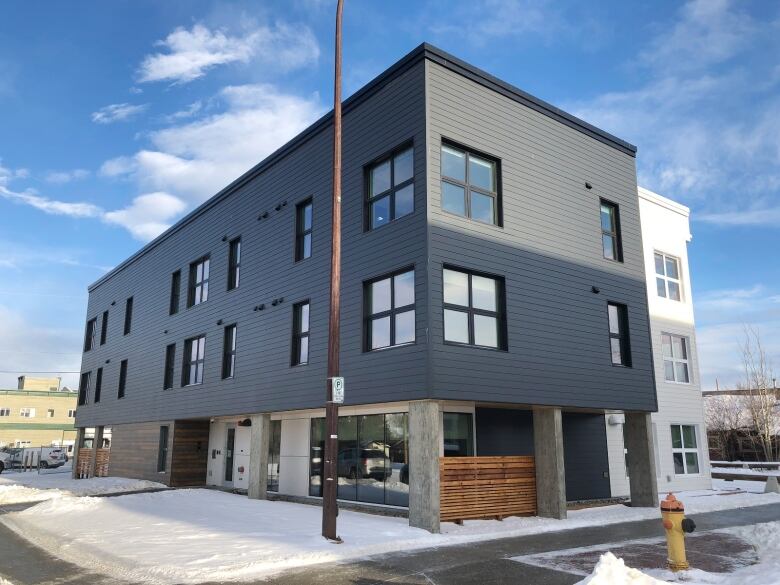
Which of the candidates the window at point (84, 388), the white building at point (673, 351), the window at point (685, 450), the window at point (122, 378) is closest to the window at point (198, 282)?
the window at point (122, 378)

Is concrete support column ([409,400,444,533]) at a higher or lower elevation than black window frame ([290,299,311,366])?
lower

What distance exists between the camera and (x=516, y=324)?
14492 mm

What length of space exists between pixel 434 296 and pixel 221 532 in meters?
6.29

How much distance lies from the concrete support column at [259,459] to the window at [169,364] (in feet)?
24.8

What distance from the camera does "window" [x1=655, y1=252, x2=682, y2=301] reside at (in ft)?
73.9

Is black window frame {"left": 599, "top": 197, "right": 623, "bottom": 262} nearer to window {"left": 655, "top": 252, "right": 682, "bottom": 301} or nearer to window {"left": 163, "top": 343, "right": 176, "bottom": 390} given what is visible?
window {"left": 655, "top": 252, "right": 682, "bottom": 301}

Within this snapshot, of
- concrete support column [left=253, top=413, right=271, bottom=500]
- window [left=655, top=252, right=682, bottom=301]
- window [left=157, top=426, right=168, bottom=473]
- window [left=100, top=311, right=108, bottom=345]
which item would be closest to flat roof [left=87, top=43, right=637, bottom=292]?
window [left=655, top=252, right=682, bottom=301]

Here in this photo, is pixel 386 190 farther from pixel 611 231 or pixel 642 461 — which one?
pixel 642 461

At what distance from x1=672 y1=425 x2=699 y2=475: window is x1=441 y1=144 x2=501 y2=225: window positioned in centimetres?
1202

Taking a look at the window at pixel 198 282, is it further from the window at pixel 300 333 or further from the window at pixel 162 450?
the window at pixel 300 333

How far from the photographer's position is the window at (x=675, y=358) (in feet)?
72.4

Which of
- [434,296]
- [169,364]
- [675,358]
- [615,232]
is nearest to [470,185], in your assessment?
[434,296]

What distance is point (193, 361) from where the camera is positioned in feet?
76.7

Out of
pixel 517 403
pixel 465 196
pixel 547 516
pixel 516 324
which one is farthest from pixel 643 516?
pixel 465 196
